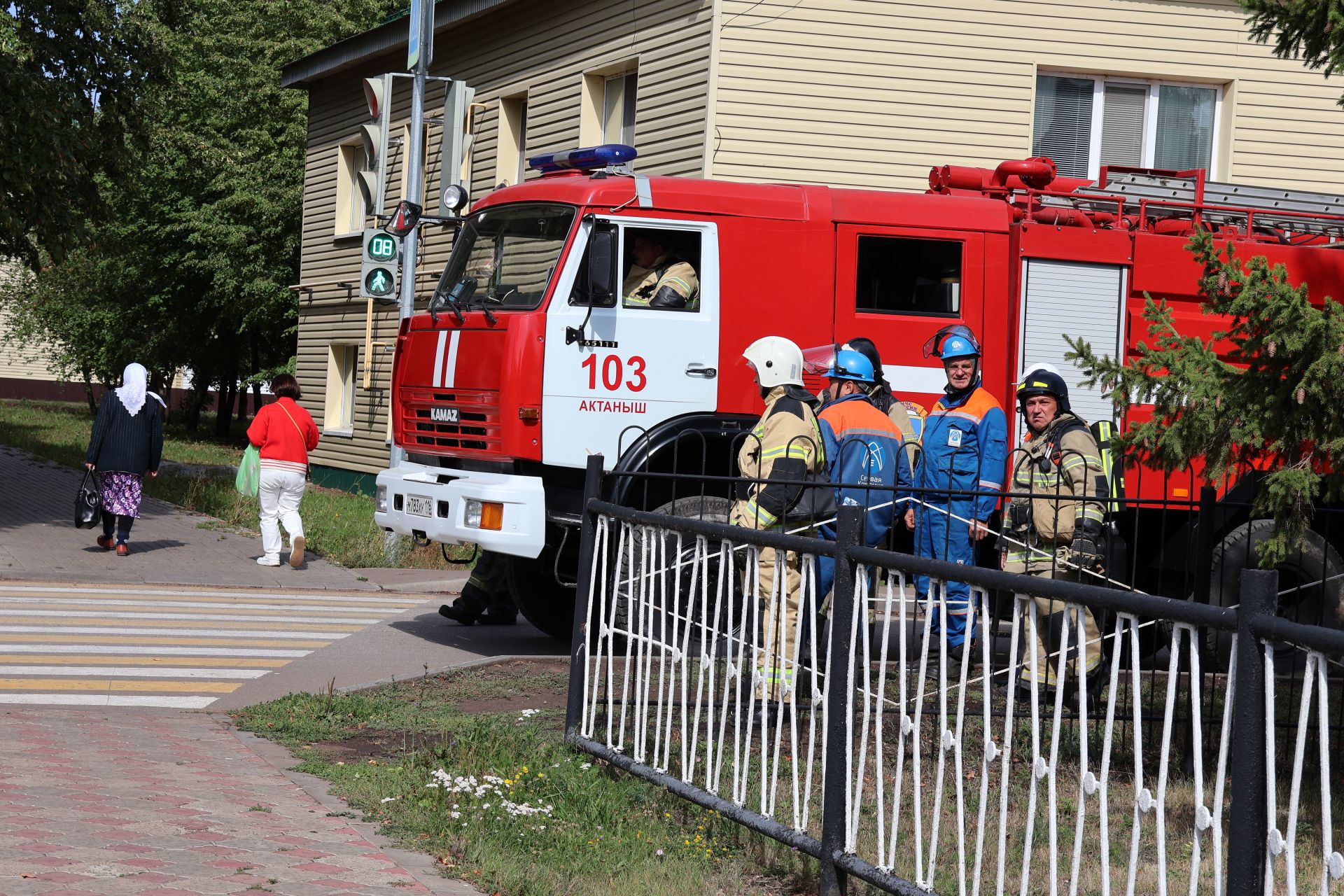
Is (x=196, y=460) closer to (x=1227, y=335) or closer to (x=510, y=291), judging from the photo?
(x=510, y=291)

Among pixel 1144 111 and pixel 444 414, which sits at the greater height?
pixel 1144 111

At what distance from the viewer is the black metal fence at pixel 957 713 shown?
121 inches

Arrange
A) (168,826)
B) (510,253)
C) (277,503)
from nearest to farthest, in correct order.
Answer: (168,826), (510,253), (277,503)

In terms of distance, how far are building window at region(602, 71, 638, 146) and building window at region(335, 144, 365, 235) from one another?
8.31 meters

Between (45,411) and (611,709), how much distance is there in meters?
50.7

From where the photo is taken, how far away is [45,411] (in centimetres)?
5209

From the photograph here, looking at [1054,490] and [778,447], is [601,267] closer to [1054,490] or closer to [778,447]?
[778,447]

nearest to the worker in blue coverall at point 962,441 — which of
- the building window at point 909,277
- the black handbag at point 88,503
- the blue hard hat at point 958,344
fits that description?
the blue hard hat at point 958,344

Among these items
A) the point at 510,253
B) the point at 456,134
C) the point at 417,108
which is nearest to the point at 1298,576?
the point at 510,253

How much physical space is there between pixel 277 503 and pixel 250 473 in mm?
537

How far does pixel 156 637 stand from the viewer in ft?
33.1

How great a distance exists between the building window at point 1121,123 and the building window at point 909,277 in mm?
6452

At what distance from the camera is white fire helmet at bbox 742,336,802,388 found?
7.81 m

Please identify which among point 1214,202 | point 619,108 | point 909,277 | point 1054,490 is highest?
point 619,108
